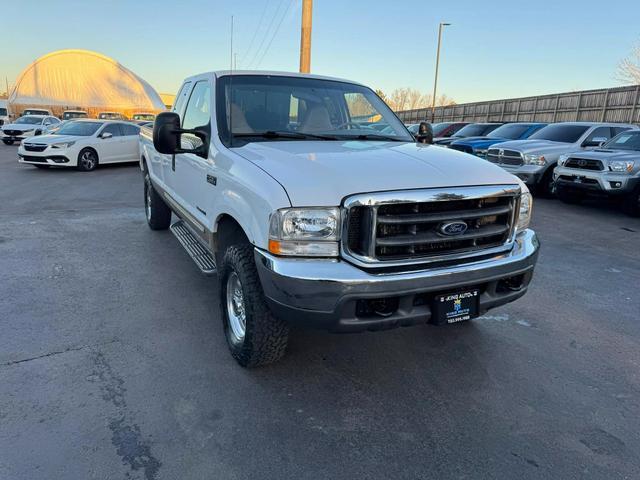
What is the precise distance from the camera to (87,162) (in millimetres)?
13930

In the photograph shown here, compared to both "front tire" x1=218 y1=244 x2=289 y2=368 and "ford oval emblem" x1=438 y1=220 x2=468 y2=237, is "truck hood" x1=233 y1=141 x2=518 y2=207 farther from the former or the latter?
"front tire" x1=218 y1=244 x2=289 y2=368

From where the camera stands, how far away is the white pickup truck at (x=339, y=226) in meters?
2.46

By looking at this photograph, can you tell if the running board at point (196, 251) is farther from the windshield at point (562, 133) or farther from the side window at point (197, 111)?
the windshield at point (562, 133)

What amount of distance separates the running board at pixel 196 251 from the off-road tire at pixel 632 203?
8.02 m

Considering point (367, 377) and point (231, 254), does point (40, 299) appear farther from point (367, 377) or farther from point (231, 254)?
point (367, 377)

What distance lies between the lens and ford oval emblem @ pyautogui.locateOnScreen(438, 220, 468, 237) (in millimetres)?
2662

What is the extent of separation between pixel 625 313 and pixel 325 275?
3.37 m

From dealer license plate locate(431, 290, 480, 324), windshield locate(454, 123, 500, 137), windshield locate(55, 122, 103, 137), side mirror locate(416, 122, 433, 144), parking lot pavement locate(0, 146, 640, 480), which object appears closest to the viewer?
parking lot pavement locate(0, 146, 640, 480)

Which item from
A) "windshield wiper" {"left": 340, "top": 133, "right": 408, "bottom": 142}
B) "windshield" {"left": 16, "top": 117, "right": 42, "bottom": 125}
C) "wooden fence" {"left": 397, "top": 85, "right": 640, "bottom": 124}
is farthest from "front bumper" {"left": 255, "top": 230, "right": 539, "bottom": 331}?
"windshield" {"left": 16, "top": 117, "right": 42, "bottom": 125}

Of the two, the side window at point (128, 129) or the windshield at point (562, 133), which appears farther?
the side window at point (128, 129)

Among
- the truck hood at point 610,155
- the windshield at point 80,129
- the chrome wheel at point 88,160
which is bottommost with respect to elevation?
the chrome wheel at point 88,160

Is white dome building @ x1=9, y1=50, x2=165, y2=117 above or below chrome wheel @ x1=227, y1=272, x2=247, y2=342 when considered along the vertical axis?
above

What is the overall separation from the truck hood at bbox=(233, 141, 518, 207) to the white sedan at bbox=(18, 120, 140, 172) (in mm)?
12223

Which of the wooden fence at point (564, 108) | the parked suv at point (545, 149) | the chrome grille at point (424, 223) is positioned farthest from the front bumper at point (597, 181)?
the wooden fence at point (564, 108)
